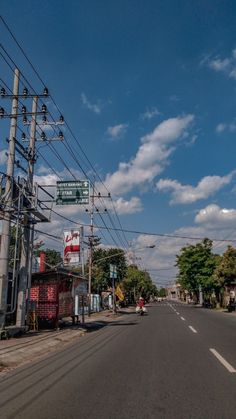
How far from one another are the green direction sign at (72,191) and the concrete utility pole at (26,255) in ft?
5.34

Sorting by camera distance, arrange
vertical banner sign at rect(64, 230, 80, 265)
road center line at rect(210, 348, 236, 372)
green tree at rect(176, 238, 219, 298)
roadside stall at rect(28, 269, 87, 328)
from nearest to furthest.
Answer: road center line at rect(210, 348, 236, 372), roadside stall at rect(28, 269, 87, 328), vertical banner sign at rect(64, 230, 80, 265), green tree at rect(176, 238, 219, 298)

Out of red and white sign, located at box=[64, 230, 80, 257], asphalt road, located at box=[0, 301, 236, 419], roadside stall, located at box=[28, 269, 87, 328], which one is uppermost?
red and white sign, located at box=[64, 230, 80, 257]

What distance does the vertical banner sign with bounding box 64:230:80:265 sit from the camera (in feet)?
117

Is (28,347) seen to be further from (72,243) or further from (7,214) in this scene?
(72,243)

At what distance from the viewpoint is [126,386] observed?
752cm

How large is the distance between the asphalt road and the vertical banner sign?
23.3 m

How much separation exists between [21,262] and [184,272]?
149 feet

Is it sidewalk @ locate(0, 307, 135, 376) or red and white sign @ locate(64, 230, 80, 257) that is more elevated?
red and white sign @ locate(64, 230, 80, 257)

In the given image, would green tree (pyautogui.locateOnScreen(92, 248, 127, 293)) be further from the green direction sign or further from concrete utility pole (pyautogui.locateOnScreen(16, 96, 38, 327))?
concrete utility pole (pyautogui.locateOnScreen(16, 96, 38, 327))

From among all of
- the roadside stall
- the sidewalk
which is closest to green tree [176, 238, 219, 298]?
the roadside stall

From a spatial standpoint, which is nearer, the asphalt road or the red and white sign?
the asphalt road

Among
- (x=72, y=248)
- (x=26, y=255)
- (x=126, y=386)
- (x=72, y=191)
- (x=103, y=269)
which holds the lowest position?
(x=126, y=386)

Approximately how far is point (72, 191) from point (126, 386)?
15.0 m

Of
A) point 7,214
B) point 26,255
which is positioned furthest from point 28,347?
point 26,255
